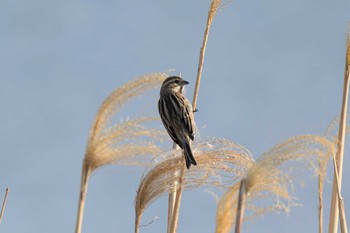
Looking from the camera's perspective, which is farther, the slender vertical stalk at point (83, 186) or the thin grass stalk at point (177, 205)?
the thin grass stalk at point (177, 205)

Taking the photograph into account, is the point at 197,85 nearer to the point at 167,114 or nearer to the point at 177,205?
the point at 177,205

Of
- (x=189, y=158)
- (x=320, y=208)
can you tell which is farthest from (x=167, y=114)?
(x=320, y=208)

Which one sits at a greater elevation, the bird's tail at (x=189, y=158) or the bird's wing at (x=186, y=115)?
the bird's wing at (x=186, y=115)

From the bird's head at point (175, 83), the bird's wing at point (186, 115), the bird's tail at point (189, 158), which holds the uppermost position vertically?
the bird's head at point (175, 83)

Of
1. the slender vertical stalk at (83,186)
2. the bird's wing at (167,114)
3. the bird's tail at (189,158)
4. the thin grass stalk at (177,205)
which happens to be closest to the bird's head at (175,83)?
the bird's wing at (167,114)

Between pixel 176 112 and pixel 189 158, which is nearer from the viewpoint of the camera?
pixel 189 158

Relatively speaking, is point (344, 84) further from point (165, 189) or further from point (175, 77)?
point (175, 77)

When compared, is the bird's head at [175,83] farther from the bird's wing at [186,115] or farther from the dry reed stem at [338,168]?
the dry reed stem at [338,168]

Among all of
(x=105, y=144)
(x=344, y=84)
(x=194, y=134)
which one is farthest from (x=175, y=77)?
(x=105, y=144)

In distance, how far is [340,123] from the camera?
525 cm

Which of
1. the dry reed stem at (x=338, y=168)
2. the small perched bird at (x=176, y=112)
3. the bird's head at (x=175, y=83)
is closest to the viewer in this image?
the dry reed stem at (x=338, y=168)

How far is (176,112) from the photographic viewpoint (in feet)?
23.6

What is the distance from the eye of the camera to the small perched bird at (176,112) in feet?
21.9

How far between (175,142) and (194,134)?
249 millimetres
